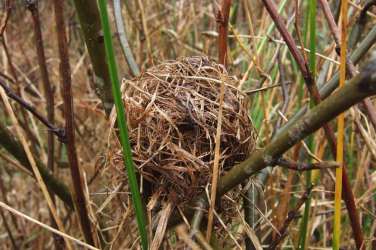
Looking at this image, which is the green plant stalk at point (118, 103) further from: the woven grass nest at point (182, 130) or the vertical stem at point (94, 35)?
the vertical stem at point (94, 35)

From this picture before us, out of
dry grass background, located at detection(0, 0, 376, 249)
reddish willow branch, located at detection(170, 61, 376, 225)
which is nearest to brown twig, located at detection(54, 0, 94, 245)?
dry grass background, located at detection(0, 0, 376, 249)

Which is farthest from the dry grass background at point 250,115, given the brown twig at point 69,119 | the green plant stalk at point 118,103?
the green plant stalk at point 118,103

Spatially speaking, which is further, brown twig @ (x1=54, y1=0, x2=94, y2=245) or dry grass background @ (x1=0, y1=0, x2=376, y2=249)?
dry grass background @ (x1=0, y1=0, x2=376, y2=249)

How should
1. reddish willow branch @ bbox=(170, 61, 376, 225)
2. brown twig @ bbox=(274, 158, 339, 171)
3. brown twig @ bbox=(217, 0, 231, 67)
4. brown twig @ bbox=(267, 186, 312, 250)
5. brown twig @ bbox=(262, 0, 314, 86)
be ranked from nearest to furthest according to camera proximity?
reddish willow branch @ bbox=(170, 61, 376, 225) < brown twig @ bbox=(274, 158, 339, 171) < brown twig @ bbox=(262, 0, 314, 86) < brown twig @ bbox=(267, 186, 312, 250) < brown twig @ bbox=(217, 0, 231, 67)

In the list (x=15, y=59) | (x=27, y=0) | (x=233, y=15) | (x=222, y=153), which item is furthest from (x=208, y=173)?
(x=15, y=59)

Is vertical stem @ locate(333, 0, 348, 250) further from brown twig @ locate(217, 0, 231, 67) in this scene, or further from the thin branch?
the thin branch
